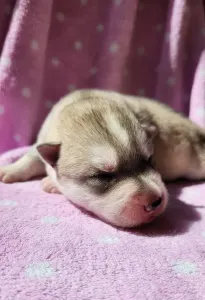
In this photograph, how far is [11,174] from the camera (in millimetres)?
2275

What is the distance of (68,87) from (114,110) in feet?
3.72

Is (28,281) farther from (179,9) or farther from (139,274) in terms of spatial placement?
(179,9)

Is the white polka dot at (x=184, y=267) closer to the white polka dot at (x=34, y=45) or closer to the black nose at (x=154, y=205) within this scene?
the black nose at (x=154, y=205)

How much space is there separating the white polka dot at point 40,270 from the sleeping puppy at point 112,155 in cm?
44

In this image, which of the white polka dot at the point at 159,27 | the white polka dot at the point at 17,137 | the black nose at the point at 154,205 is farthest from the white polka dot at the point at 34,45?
the black nose at the point at 154,205

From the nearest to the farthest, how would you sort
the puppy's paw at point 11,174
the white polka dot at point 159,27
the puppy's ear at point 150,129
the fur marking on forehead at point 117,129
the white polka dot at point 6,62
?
the fur marking on forehead at point 117,129 < the puppy's ear at point 150,129 < the puppy's paw at point 11,174 < the white polka dot at point 6,62 < the white polka dot at point 159,27

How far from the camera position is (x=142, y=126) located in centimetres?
195

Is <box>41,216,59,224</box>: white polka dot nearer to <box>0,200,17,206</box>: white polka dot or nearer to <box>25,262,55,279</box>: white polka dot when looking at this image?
<box>0,200,17,206</box>: white polka dot

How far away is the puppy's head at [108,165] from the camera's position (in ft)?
5.37

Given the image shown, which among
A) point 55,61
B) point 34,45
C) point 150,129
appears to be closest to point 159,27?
point 55,61

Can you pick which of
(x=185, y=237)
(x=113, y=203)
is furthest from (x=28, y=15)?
(x=185, y=237)

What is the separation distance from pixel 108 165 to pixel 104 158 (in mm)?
34

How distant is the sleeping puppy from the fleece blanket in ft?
0.35

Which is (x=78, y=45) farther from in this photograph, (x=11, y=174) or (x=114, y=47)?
(x=11, y=174)
